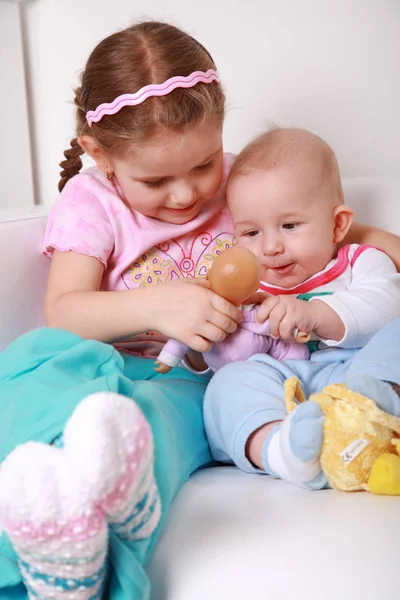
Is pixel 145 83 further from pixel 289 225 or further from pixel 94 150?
pixel 289 225

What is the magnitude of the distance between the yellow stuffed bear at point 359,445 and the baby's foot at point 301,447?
0.01 metres

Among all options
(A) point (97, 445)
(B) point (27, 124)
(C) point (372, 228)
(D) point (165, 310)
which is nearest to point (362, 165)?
(C) point (372, 228)

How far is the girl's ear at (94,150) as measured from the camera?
1143 millimetres

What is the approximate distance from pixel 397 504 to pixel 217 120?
0.61m

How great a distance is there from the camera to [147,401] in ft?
2.82

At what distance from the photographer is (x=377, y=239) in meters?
1.20

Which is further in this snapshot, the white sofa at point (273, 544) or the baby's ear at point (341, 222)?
the baby's ear at point (341, 222)

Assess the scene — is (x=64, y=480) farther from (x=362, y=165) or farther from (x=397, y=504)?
(x=362, y=165)

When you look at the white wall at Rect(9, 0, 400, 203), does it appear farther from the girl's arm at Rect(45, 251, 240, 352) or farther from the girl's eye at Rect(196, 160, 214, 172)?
the girl's arm at Rect(45, 251, 240, 352)

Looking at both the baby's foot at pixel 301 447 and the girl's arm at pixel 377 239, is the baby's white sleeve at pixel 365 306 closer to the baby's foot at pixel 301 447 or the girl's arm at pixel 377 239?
the girl's arm at pixel 377 239

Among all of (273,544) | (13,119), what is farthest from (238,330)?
(13,119)

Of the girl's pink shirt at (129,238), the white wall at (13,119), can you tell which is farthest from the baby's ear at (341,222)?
the white wall at (13,119)

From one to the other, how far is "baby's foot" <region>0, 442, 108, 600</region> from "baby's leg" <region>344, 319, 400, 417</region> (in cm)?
35

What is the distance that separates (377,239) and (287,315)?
1.05 feet
